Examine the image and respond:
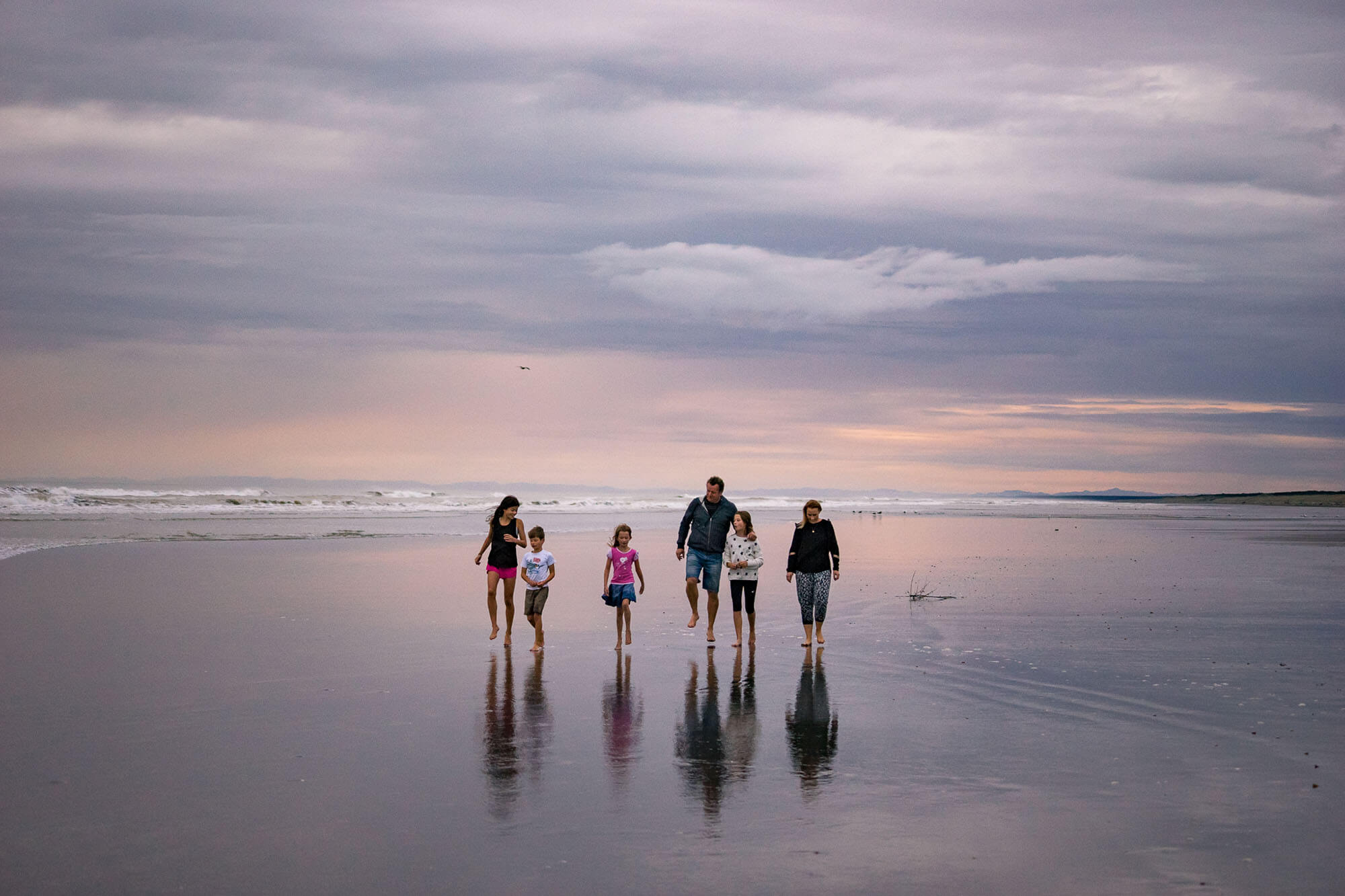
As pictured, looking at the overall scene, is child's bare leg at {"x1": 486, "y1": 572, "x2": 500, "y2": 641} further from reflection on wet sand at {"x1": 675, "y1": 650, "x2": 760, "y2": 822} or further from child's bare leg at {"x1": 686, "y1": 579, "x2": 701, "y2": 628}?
reflection on wet sand at {"x1": 675, "y1": 650, "x2": 760, "y2": 822}

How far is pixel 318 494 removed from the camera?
274 ft

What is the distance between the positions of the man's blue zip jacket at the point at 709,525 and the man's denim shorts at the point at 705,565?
0.22ft

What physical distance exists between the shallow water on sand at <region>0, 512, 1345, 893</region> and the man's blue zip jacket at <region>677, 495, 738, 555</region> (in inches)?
52.5

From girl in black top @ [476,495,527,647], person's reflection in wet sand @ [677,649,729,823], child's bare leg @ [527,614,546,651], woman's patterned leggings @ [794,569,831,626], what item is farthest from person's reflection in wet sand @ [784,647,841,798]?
girl in black top @ [476,495,527,647]

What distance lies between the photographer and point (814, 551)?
15.0 meters

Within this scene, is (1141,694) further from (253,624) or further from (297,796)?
(253,624)

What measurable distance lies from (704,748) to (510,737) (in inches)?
64.1

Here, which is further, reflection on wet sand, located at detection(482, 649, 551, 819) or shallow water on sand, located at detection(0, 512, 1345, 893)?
reflection on wet sand, located at detection(482, 649, 551, 819)

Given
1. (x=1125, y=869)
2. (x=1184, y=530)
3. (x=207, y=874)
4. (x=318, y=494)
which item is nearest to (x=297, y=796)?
(x=207, y=874)

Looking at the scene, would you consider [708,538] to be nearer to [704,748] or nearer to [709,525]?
[709,525]

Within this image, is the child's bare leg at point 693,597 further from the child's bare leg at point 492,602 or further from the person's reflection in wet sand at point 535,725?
the person's reflection in wet sand at point 535,725

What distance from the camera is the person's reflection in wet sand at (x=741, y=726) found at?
27.2 ft

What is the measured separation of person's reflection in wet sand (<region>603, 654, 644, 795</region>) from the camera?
810 cm

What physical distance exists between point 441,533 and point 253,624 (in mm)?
25533
